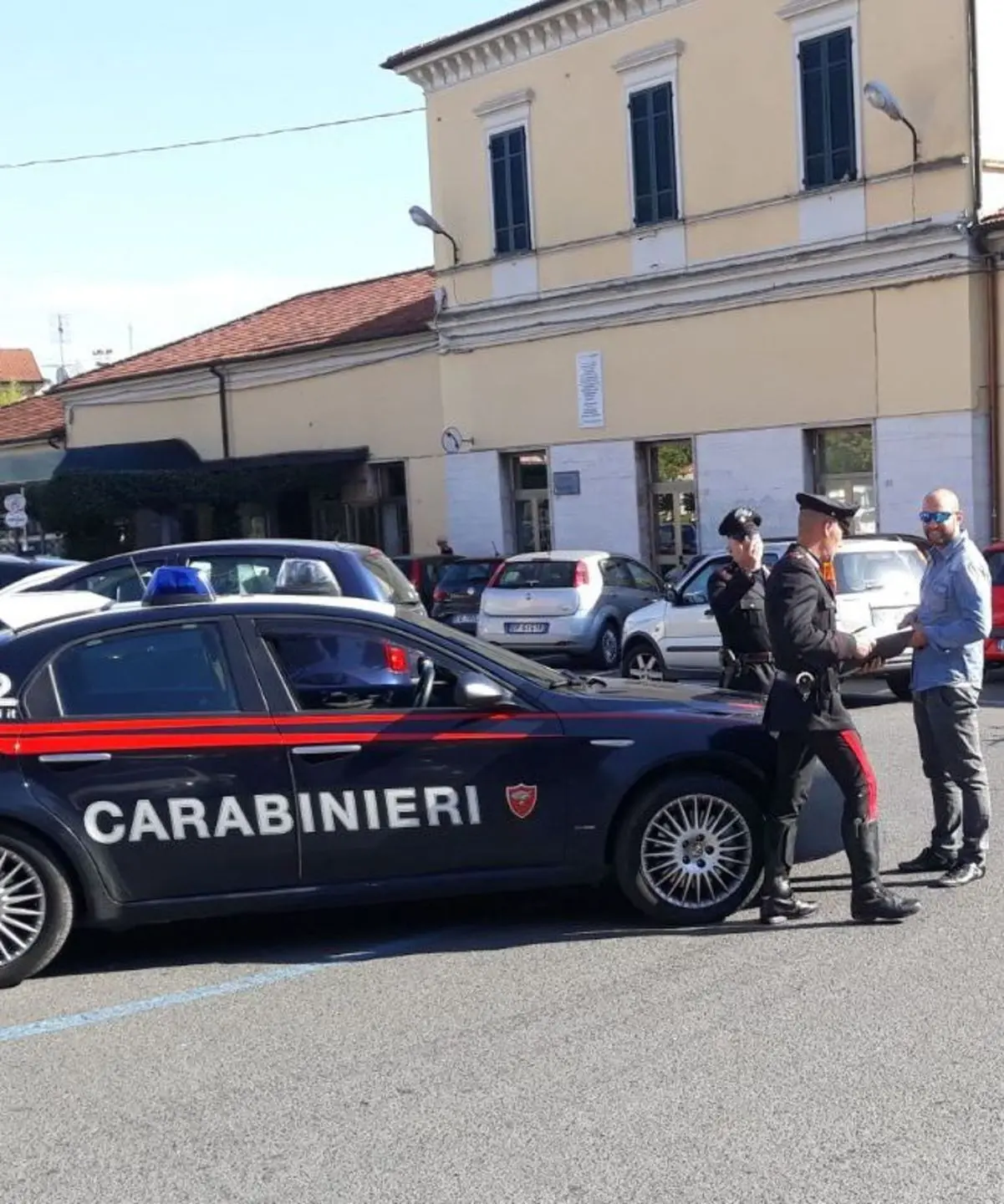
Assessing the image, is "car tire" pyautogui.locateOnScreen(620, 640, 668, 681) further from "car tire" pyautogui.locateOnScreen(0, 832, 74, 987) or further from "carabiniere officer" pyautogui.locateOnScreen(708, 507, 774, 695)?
"car tire" pyautogui.locateOnScreen(0, 832, 74, 987)

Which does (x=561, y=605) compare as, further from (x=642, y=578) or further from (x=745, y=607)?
(x=745, y=607)

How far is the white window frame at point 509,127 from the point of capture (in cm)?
2562

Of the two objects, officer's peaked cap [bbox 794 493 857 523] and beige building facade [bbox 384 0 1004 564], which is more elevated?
beige building facade [bbox 384 0 1004 564]

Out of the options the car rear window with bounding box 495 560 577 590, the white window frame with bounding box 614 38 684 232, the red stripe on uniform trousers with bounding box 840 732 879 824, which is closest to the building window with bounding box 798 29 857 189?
the white window frame with bounding box 614 38 684 232

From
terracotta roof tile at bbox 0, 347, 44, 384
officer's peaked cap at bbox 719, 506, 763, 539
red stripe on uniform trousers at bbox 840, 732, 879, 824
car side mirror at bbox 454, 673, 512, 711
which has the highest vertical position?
terracotta roof tile at bbox 0, 347, 44, 384

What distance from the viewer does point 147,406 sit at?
115 feet

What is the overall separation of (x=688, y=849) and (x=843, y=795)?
27.0 inches

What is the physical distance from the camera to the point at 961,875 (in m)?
6.95

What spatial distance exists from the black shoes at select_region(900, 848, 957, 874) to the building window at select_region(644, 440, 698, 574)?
16693 millimetres

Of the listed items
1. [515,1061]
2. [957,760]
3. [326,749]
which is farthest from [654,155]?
[515,1061]

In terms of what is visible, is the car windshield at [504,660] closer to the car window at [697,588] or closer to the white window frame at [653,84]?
the car window at [697,588]

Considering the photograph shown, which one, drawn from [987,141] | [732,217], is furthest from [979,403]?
[732,217]

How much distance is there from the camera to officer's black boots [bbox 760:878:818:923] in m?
6.42

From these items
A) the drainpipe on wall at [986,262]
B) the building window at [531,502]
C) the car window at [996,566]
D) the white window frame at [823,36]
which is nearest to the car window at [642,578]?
the drainpipe on wall at [986,262]
